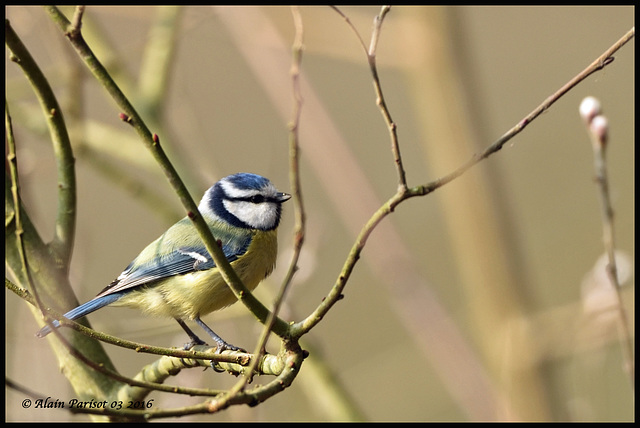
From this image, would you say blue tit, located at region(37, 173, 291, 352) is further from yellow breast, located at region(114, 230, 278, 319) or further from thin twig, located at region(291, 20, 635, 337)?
thin twig, located at region(291, 20, 635, 337)

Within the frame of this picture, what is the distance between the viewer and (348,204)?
9.97 ft

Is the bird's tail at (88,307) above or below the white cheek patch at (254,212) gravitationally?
above

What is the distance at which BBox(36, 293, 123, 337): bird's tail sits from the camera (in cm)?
167

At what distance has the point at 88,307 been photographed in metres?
1.99

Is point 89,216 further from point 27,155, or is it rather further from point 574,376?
point 574,376

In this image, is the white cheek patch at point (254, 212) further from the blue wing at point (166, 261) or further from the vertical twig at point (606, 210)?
the vertical twig at point (606, 210)

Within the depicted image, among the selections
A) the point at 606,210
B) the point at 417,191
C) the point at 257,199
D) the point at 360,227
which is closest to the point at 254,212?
the point at 257,199

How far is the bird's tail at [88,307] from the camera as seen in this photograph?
1671 millimetres

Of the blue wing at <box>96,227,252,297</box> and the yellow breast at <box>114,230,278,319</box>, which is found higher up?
the blue wing at <box>96,227,252,297</box>

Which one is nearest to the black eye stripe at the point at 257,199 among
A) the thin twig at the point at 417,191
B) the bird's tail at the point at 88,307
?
the bird's tail at the point at 88,307

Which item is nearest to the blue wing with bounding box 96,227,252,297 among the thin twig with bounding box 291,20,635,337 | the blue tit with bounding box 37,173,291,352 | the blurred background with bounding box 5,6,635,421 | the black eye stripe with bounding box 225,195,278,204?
the blue tit with bounding box 37,173,291,352

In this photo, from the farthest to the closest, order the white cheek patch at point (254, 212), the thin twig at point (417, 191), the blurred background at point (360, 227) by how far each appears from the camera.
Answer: the blurred background at point (360, 227), the white cheek patch at point (254, 212), the thin twig at point (417, 191)

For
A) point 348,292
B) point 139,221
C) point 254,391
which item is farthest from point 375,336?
point 254,391

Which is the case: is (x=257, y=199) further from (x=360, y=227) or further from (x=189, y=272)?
(x=360, y=227)
